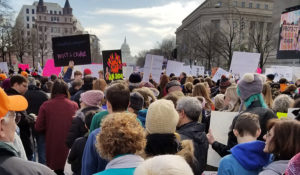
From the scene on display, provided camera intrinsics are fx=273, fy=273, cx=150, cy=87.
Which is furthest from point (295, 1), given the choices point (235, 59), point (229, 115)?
point (229, 115)

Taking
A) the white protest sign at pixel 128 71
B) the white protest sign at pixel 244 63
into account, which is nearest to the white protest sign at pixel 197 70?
the white protest sign at pixel 128 71

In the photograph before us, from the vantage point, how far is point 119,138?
2033 mm

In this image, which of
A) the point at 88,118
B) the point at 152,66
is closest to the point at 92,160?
the point at 88,118

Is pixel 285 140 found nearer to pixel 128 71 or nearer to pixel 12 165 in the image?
pixel 12 165

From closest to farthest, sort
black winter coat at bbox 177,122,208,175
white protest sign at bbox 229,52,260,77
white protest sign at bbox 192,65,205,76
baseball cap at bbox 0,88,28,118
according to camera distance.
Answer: baseball cap at bbox 0,88,28,118, black winter coat at bbox 177,122,208,175, white protest sign at bbox 229,52,260,77, white protest sign at bbox 192,65,205,76

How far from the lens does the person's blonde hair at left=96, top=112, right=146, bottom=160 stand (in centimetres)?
203

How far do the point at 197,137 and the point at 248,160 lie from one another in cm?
87

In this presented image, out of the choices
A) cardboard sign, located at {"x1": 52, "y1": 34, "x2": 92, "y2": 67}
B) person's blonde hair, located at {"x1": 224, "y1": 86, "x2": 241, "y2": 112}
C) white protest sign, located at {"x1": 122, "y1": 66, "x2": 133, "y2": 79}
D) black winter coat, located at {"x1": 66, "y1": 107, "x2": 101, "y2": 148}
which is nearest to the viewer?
black winter coat, located at {"x1": 66, "y1": 107, "x2": 101, "y2": 148}

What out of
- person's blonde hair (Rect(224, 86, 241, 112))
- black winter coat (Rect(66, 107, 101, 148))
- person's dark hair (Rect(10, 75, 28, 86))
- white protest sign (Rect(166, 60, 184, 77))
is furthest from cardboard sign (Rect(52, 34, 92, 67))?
person's blonde hair (Rect(224, 86, 241, 112))

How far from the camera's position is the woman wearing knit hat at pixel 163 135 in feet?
7.64

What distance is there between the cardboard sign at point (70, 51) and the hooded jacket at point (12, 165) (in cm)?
741

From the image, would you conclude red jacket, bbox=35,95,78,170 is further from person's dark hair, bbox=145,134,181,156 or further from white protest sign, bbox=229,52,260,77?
white protest sign, bbox=229,52,260,77

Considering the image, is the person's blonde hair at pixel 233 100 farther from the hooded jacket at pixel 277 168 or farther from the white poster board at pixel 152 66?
the white poster board at pixel 152 66

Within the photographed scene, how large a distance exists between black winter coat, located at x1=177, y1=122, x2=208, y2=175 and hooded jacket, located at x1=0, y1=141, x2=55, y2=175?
1.77 meters
